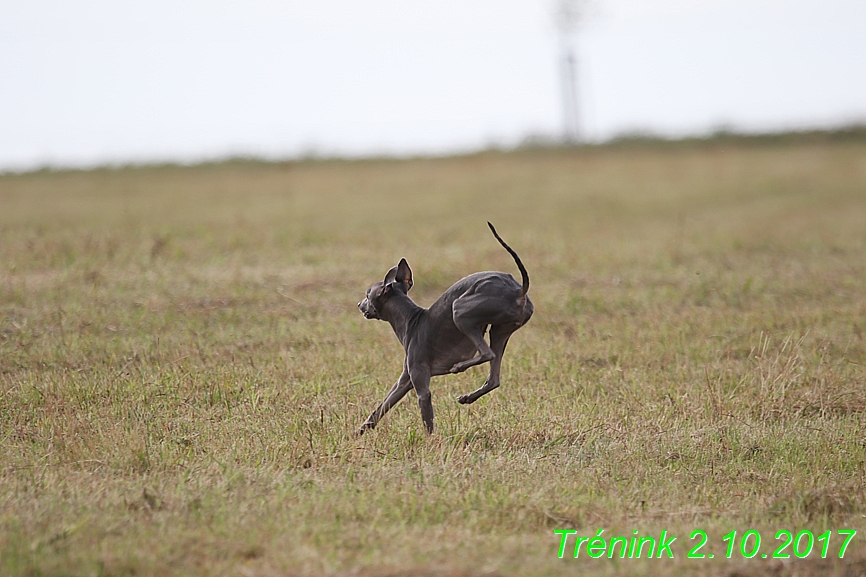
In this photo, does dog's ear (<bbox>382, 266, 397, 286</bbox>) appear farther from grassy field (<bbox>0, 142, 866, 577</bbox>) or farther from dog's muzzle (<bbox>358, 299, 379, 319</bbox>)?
grassy field (<bbox>0, 142, 866, 577</bbox>)

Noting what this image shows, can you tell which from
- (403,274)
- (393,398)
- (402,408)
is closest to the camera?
(393,398)

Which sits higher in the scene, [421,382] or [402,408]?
[421,382]

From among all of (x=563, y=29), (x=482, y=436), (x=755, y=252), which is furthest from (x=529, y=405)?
(x=563, y=29)

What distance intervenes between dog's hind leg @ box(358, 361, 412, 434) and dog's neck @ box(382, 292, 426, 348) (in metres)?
0.22

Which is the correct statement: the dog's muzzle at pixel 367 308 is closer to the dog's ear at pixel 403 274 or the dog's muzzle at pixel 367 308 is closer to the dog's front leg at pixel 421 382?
the dog's ear at pixel 403 274

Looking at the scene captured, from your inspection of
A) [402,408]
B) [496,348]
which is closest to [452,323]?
[496,348]

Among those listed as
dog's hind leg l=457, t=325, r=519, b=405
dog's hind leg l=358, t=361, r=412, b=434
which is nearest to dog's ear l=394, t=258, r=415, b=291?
dog's hind leg l=358, t=361, r=412, b=434

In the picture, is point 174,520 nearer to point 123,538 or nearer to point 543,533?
point 123,538

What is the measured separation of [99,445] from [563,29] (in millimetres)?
40999

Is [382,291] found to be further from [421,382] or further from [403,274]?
[421,382]

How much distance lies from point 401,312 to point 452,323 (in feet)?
1.59

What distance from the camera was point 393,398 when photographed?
20.4ft

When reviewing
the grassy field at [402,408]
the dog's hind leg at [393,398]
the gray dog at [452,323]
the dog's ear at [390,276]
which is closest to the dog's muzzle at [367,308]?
the gray dog at [452,323]

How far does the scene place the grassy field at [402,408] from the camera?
473 centimetres
